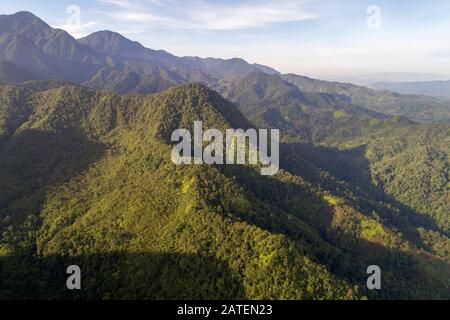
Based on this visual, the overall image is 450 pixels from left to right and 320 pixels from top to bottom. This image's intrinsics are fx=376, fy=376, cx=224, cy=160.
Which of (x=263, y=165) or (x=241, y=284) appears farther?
(x=263, y=165)

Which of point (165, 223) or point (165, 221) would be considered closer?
point (165, 223)

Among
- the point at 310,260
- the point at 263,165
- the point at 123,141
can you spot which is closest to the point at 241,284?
the point at 310,260

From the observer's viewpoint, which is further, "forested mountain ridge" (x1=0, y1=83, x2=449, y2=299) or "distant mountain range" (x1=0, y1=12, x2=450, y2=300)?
"distant mountain range" (x1=0, y1=12, x2=450, y2=300)

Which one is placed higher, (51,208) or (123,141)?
(123,141)

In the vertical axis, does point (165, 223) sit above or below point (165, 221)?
below

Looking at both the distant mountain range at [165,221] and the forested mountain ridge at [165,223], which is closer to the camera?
the forested mountain ridge at [165,223]
